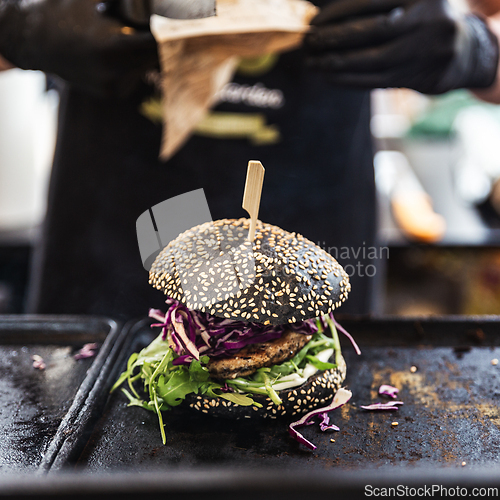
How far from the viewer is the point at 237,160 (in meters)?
2.71

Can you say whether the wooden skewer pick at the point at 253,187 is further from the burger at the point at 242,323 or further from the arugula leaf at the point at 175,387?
the arugula leaf at the point at 175,387

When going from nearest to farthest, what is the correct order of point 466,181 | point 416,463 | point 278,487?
point 278,487 < point 416,463 < point 466,181

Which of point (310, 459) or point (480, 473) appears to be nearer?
point (480, 473)

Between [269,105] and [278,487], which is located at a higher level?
[269,105]

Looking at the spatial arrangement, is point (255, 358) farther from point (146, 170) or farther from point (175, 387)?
point (146, 170)

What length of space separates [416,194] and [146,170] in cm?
257

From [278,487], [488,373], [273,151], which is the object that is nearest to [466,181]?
[273,151]

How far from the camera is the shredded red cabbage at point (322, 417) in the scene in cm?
146

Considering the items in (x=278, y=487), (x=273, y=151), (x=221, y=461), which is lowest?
(x=221, y=461)

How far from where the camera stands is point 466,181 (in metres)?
4.63

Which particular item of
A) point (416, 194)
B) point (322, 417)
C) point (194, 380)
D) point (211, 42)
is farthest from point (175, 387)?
point (416, 194)

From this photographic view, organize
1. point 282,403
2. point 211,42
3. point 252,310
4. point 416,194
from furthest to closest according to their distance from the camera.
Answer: point 416,194 → point 211,42 → point 282,403 → point 252,310

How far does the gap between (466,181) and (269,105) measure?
2.76 m

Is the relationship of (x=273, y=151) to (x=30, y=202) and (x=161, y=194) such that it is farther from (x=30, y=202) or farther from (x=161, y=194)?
(x=30, y=202)
